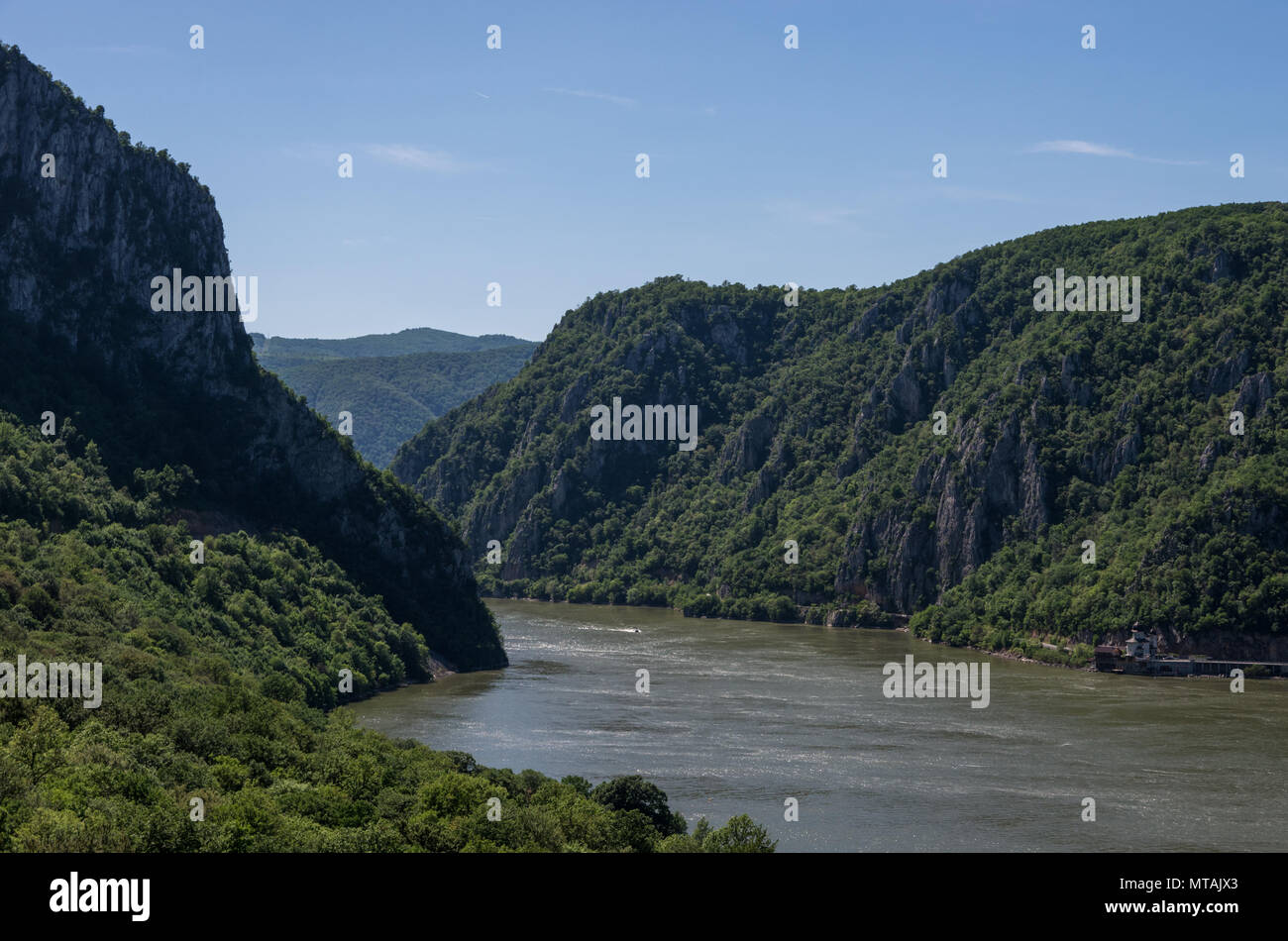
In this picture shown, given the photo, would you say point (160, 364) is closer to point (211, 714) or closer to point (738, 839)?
point (211, 714)

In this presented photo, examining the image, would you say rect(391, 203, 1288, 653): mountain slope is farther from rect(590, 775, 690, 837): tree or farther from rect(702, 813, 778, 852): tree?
rect(702, 813, 778, 852): tree

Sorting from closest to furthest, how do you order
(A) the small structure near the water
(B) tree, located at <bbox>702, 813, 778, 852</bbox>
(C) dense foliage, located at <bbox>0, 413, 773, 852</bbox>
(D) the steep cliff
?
(C) dense foliage, located at <bbox>0, 413, 773, 852</bbox> → (B) tree, located at <bbox>702, 813, 778, 852</bbox> → (D) the steep cliff → (A) the small structure near the water

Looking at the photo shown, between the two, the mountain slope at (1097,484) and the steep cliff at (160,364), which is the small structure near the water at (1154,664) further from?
the steep cliff at (160,364)

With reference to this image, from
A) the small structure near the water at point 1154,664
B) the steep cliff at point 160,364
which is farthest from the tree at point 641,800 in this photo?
the small structure near the water at point 1154,664

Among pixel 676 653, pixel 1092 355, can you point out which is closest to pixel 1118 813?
pixel 676 653

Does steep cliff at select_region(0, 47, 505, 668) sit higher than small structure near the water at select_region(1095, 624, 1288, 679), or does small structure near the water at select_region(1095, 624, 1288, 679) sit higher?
steep cliff at select_region(0, 47, 505, 668)

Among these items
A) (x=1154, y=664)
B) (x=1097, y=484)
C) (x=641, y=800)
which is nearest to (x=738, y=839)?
(x=641, y=800)

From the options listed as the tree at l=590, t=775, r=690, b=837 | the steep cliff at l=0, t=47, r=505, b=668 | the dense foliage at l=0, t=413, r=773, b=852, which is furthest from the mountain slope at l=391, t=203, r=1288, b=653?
the tree at l=590, t=775, r=690, b=837

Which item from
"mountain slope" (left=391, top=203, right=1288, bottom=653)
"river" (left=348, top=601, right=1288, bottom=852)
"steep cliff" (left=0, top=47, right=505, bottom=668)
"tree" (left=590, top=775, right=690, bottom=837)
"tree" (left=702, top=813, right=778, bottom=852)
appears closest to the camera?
"tree" (left=702, top=813, right=778, bottom=852)
